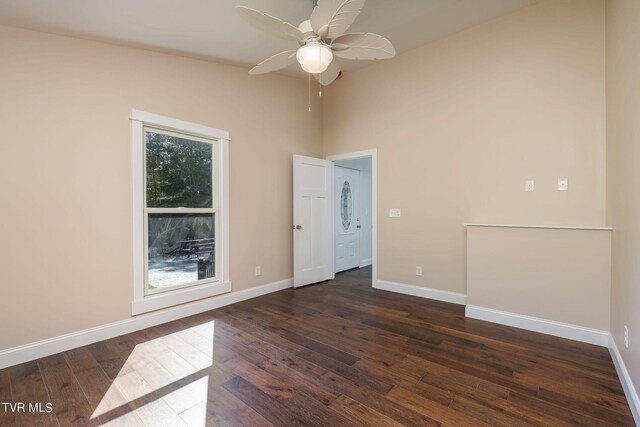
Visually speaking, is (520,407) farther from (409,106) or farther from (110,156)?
(110,156)

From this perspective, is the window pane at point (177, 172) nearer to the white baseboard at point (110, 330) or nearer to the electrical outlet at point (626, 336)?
the white baseboard at point (110, 330)

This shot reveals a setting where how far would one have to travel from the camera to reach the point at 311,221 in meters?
4.68

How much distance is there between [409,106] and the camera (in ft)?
13.4

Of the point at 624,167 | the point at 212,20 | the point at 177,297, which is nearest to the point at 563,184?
the point at 624,167

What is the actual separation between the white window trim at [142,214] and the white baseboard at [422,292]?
88.4 inches

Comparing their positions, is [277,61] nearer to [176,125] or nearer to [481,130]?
[176,125]

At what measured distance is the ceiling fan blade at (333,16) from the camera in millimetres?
1802

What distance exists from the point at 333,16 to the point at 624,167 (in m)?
2.32

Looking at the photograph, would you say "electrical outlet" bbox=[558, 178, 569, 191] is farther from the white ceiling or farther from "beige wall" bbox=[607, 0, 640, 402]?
the white ceiling

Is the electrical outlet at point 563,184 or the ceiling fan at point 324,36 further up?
the ceiling fan at point 324,36

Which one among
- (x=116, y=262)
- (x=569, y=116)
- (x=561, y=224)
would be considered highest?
(x=569, y=116)

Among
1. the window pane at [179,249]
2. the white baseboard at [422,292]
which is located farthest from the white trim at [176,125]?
the white baseboard at [422,292]

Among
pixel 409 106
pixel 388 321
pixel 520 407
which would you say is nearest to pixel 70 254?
pixel 388 321

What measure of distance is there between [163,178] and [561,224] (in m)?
4.27
